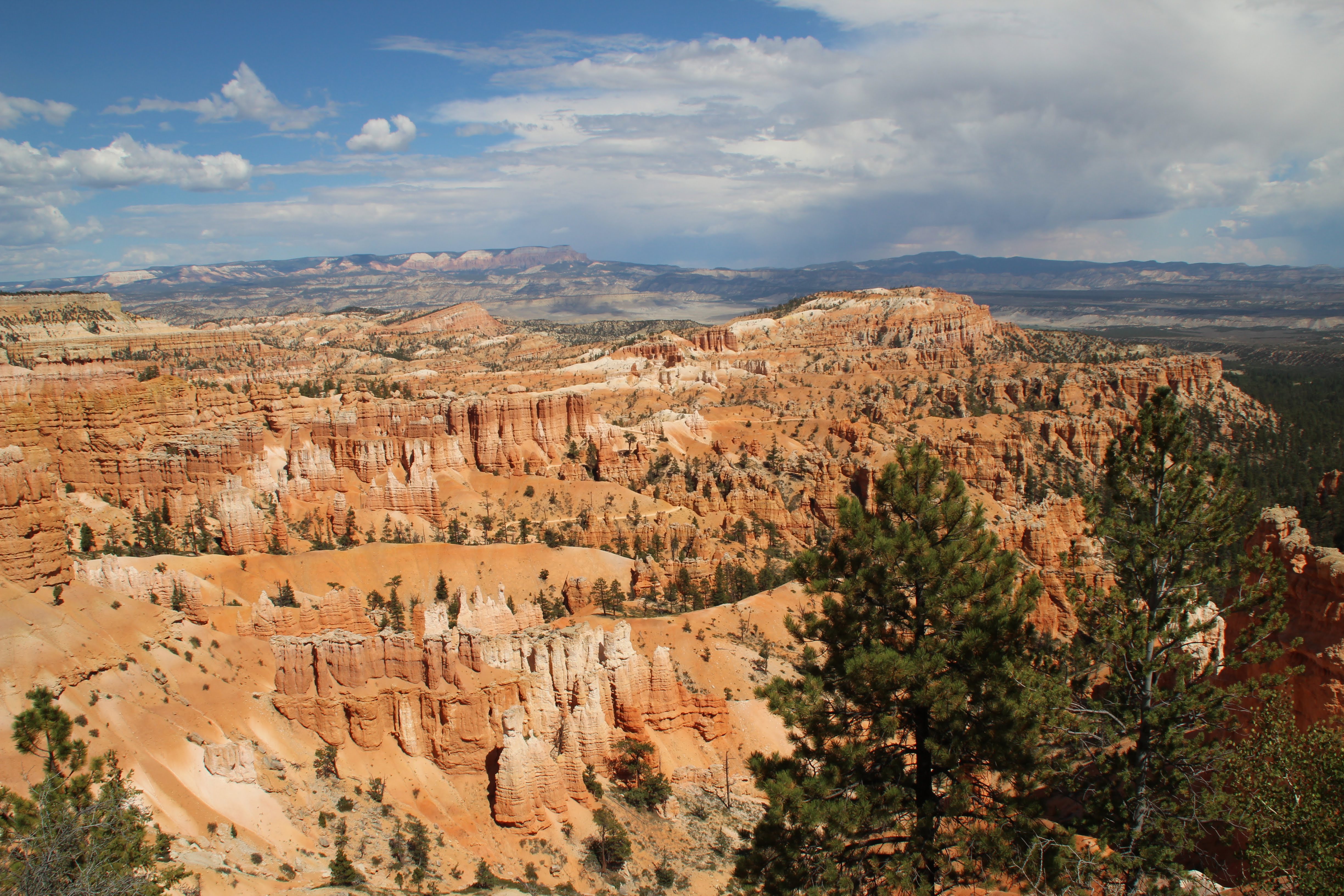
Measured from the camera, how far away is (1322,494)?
184 ft

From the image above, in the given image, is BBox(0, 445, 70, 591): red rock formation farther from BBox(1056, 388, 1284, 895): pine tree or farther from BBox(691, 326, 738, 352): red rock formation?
BBox(691, 326, 738, 352): red rock formation

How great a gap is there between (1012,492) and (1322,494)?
737 inches

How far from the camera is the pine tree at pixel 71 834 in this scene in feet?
38.9

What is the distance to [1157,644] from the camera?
14.7 m

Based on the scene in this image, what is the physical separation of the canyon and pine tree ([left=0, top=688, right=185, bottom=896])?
153 cm

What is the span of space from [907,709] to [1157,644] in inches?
189

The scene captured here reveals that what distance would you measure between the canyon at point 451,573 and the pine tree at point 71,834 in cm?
153

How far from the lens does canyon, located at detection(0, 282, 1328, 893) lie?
66.4 feet

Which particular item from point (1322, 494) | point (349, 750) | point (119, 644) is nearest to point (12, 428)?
point (119, 644)

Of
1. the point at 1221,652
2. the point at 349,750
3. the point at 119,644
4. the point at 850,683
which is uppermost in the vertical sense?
the point at 850,683

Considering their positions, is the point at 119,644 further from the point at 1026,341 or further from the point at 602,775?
the point at 1026,341

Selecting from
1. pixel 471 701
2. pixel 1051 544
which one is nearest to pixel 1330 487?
pixel 1051 544

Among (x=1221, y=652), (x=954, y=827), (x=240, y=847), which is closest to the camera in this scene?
(x=954, y=827)

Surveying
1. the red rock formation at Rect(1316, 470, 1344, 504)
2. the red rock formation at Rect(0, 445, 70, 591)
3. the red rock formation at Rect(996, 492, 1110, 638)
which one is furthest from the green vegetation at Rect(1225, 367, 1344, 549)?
the red rock formation at Rect(0, 445, 70, 591)
